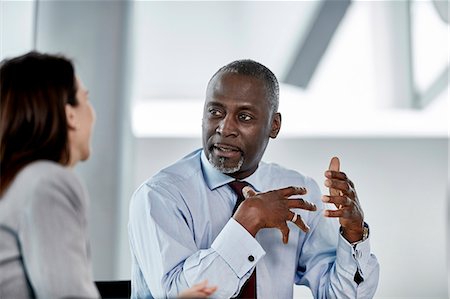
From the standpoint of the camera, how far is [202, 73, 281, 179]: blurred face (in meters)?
1.85

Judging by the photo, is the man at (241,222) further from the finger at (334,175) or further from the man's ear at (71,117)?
the man's ear at (71,117)

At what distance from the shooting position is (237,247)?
1.66 m

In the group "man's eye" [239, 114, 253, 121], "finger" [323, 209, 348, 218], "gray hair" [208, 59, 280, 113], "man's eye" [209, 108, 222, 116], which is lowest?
"finger" [323, 209, 348, 218]

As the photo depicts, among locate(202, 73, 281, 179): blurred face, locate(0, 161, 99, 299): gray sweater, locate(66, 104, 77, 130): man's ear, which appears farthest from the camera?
locate(202, 73, 281, 179): blurred face

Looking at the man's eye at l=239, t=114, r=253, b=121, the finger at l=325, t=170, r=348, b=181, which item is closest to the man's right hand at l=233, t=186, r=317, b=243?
the finger at l=325, t=170, r=348, b=181

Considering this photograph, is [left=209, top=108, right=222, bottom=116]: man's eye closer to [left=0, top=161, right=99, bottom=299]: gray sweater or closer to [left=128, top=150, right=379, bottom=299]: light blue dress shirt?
[left=128, top=150, right=379, bottom=299]: light blue dress shirt

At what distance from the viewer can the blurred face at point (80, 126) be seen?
127cm

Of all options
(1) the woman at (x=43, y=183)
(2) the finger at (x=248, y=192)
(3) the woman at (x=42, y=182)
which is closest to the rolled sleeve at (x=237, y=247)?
(2) the finger at (x=248, y=192)

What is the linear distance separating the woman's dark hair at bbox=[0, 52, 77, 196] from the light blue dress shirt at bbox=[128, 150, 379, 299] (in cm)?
51

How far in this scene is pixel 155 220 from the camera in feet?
5.74

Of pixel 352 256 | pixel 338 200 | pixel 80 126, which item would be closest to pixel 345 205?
pixel 338 200

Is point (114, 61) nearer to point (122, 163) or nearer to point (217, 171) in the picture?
point (122, 163)

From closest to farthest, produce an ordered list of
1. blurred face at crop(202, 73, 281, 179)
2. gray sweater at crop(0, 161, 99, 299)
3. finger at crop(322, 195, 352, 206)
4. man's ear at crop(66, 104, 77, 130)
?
1. gray sweater at crop(0, 161, 99, 299)
2. man's ear at crop(66, 104, 77, 130)
3. finger at crop(322, 195, 352, 206)
4. blurred face at crop(202, 73, 281, 179)

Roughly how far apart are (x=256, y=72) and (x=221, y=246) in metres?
0.49
